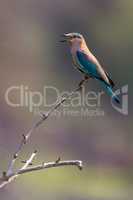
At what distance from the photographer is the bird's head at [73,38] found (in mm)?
1804

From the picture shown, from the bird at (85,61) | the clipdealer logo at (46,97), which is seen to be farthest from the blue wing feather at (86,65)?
the clipdealer logo at (46,97)

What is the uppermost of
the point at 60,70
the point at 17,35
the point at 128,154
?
the point at 17,35

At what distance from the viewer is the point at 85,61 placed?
1.77m

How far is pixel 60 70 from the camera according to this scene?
1891mm

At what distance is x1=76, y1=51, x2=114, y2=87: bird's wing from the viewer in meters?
1.78

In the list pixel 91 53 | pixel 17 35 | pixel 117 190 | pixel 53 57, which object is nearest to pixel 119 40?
pixel 91 53

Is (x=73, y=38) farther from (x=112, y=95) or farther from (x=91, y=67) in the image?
(x=112, y=95)

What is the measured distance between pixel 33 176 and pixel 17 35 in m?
0.55

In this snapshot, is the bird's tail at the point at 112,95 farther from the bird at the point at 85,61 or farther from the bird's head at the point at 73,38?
the bird's head at the point at 73,38

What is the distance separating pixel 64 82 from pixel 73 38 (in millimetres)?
173

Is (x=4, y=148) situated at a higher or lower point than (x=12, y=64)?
lower

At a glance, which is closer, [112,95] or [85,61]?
[85,61]

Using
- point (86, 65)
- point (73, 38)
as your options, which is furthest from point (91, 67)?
point (73, 38)

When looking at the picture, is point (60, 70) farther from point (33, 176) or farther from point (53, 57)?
point (33, 176)
